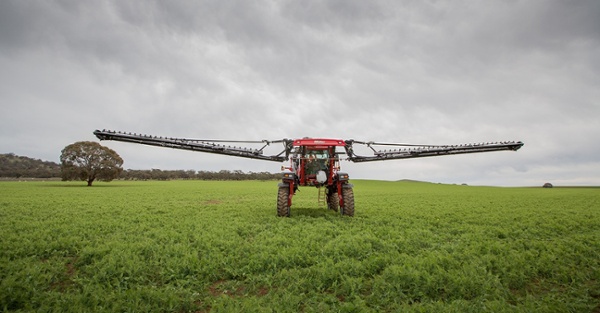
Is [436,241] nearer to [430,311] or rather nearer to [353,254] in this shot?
[353,254]

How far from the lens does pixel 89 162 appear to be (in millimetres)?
55406

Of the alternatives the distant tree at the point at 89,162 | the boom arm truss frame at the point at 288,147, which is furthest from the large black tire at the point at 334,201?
the distant tree at the point at 89,162

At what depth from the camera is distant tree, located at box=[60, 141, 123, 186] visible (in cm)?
5366

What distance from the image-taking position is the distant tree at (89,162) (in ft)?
176

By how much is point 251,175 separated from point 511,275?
3971 inches

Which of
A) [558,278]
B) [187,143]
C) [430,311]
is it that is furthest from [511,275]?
[187,143]

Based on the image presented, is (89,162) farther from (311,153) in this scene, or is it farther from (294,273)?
(294,273)

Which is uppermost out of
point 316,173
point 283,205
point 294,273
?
point 316,173

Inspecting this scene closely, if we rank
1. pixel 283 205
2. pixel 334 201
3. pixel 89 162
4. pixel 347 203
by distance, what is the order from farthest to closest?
pixel 89 162 < pixel 334 201 < pixel 347 203 < pixel 283 205

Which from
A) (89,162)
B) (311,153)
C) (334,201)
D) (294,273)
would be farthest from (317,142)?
(89,162)

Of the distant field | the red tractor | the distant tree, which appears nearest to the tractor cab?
the red tractor

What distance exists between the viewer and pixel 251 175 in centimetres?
10512

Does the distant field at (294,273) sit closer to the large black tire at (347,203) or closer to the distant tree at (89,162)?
the large black tire at (347,203)

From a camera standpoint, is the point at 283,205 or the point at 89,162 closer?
the point at 283,205
